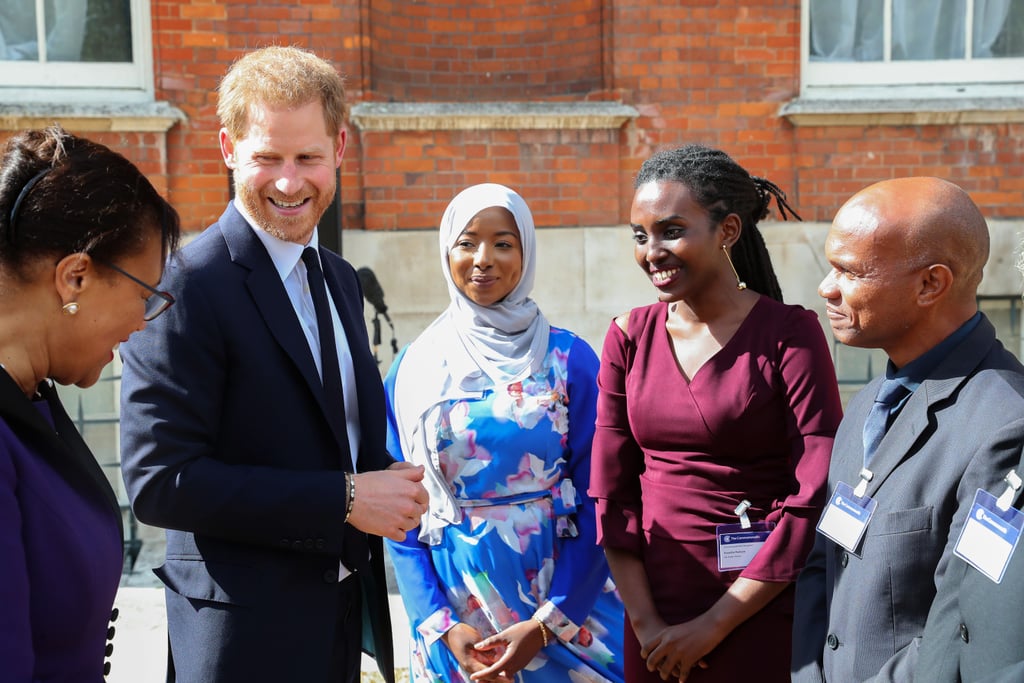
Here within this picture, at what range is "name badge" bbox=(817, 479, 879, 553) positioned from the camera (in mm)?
2016

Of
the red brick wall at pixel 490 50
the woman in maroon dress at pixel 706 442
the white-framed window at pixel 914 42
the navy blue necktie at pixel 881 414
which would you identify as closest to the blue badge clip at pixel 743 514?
the woman in maroon dress at pixel 706 442

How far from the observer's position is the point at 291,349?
238 centimetres

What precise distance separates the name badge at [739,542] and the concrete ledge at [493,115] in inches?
166

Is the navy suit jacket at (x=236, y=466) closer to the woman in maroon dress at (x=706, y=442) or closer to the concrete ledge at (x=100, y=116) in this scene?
the woman in maroon dress at (x=706, y=442)

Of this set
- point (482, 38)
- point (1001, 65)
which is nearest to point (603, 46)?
point (482, 38)

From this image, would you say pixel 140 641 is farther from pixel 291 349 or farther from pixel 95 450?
pixel 291 349

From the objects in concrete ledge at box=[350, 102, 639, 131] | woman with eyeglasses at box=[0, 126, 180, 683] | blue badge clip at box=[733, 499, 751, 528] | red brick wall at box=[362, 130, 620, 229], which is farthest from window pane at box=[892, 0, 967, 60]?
woman with eyeglasses at box=[0, 126, 180, 683]

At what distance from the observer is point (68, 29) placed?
21.7 ft

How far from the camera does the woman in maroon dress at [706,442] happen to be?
256 cm

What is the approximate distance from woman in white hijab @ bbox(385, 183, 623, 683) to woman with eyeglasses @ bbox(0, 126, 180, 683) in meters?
1.29

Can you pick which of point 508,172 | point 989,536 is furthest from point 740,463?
point 508,172

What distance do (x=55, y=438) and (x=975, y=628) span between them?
1.52 metres

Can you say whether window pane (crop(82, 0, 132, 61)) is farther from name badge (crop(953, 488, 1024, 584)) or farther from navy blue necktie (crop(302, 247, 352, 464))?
name badge (crop(953, 488, 1024, 584))

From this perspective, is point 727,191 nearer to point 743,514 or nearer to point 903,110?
point 743,514
